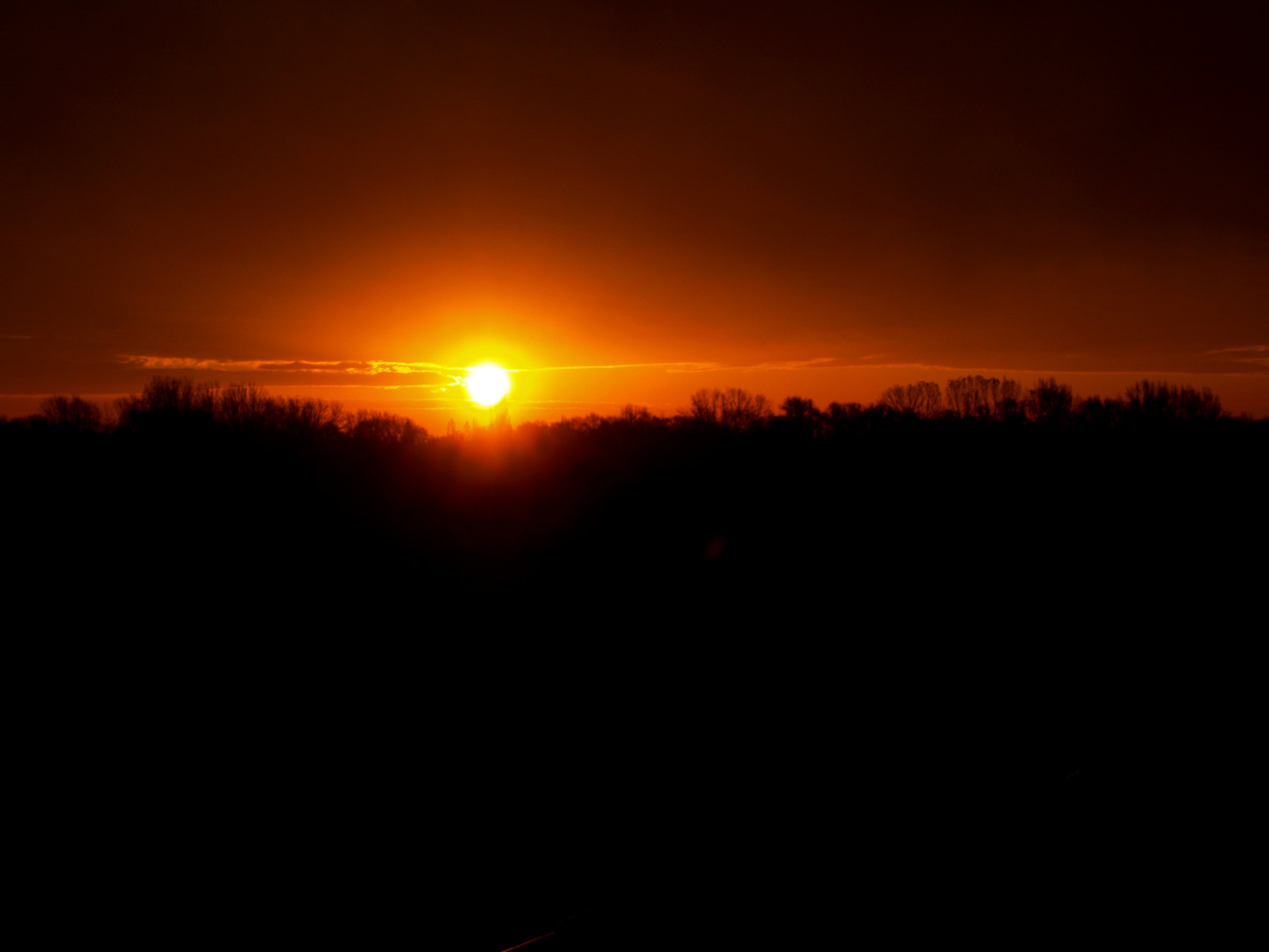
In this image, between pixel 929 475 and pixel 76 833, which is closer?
pixel 76 833

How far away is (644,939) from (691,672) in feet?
26.8

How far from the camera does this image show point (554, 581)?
18266mm

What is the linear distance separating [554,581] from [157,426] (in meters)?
27.2

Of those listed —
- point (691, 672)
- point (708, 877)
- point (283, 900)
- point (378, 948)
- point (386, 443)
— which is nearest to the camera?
point (708, 877)

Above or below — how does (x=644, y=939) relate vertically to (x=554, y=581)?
above

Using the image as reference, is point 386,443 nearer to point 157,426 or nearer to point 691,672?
point 157,426

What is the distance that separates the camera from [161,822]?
294 inches

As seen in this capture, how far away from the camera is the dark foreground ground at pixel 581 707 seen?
4.51 m

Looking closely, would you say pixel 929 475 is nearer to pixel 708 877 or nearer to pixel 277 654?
pixel 277 654

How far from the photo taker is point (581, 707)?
10.5 metres

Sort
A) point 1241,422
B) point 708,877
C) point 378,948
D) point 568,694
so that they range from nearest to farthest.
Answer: point 708,877
point 378,948
point 568,694
point 1241,422

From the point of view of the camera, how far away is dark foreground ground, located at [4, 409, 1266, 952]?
451 cm

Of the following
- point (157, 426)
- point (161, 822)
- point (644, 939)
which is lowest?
point (161, 822)

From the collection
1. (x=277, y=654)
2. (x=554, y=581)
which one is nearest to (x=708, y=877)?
(x=277, y=654)
